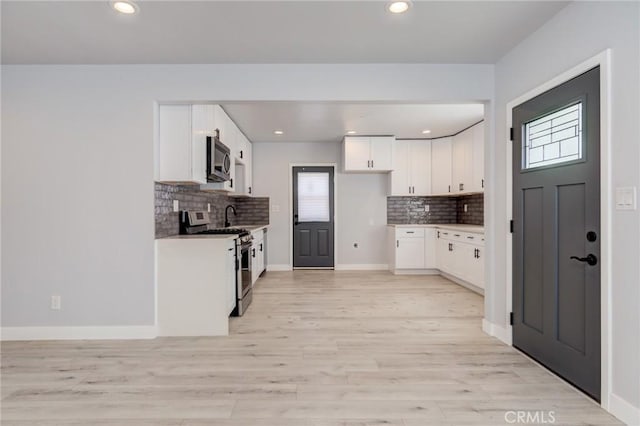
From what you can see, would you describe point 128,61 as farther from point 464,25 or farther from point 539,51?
point 539,51

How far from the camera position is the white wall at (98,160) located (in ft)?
9.94

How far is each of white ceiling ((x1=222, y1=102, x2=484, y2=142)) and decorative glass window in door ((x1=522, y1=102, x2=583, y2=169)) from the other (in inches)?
68.7

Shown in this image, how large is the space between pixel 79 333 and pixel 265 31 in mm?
3054

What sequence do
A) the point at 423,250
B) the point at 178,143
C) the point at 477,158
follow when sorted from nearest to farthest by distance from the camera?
1. the point at 178,143
2. the point at 477,158
3. the point at 423,250

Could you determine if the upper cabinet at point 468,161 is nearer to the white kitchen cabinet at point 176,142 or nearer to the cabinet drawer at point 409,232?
the cabinet drawer at point 409,232

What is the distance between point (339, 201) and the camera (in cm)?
648

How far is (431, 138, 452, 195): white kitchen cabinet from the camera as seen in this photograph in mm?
5934

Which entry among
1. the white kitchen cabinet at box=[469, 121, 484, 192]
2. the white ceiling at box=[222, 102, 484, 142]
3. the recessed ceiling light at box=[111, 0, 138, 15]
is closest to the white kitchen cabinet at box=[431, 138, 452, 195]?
the white ceiling at box=[222, 102, 484, 142]

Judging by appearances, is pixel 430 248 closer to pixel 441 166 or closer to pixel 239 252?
pixel 441 166

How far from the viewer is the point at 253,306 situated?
4.05 metres

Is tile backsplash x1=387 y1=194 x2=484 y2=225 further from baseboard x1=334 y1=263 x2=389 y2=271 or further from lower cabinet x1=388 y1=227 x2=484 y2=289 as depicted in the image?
baseboard x1=334 y1=263 x2=389 y2=271

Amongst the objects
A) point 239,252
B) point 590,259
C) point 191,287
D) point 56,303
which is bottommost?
point 56,303

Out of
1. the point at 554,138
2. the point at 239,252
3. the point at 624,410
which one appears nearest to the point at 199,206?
the point at 239,252

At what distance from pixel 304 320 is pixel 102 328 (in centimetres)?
188
